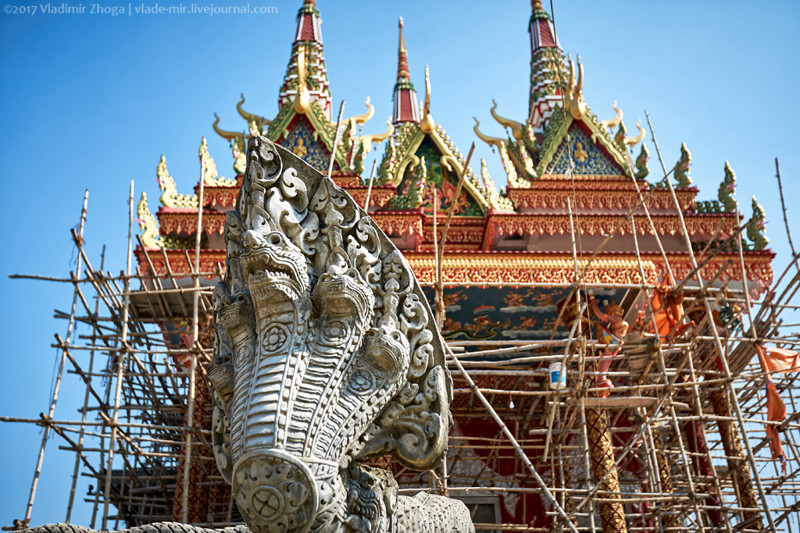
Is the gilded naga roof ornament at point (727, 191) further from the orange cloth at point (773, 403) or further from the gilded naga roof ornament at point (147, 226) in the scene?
the gilded naga roof ornament at point (147, 226)

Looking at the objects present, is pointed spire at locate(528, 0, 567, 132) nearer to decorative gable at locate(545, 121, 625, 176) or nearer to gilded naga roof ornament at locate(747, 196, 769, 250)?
decorative gable at locate(545, 121, 625, 176)

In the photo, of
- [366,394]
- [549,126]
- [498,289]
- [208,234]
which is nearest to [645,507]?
[498,289]

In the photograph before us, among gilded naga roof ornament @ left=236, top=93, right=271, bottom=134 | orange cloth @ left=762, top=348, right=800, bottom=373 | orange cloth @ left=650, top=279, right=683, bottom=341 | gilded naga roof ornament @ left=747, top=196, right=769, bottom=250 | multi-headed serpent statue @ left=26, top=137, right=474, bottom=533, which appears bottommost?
multi-headed serpent statue @ left=26, top=137, right=474, bottom=533

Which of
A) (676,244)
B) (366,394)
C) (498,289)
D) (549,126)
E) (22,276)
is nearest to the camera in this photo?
(366,394)

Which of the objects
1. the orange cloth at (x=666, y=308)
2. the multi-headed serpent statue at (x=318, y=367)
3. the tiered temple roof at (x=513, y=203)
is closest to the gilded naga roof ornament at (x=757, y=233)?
the tiered temple roof at (x=513, y=203)

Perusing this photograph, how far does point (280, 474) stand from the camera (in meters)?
2.09

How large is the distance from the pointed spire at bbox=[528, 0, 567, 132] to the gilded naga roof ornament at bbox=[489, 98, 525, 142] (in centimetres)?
112

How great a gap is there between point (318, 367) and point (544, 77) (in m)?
12.3

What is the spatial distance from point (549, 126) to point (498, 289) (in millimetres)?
3624

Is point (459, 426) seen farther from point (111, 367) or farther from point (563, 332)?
point (111, 367)

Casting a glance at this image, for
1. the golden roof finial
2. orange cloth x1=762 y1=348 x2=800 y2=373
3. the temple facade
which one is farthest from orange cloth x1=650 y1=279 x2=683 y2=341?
the golden roof finial

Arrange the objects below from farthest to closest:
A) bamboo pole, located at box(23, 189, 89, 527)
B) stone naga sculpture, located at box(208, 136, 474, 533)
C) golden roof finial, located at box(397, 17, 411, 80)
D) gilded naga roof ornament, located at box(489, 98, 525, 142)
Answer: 1. golden roof finial, located at box(397, 17, 411, 80)
2. gilded naga roof ornament, located at box(489, 98, 525, 142)
3. bamboo pole, located at box(23, 189, 89, 527)
4. stone naga sculpture, located at box(208, 136, 474, 533)

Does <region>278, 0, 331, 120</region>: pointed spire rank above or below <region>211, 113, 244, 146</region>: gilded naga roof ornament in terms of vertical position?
above

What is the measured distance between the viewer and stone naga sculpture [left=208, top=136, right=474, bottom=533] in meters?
2.14
